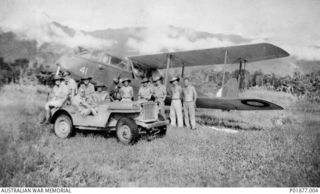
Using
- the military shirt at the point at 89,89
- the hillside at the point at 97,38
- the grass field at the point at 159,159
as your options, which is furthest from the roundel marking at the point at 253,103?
the military shirt at the point at 89,89

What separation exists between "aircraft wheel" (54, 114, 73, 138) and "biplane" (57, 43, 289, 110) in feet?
7.13

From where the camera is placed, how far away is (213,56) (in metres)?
8.12

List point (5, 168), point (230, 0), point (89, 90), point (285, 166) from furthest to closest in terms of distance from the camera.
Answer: point (89, 90)
point (230, 0)
point (285, 166)
point (5, 168)

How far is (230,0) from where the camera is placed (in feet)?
16.6

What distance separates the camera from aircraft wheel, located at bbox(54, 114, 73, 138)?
523 centimetres

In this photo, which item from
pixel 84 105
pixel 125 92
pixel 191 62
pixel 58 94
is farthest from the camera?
pixel 191 62

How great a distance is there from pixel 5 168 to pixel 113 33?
13.7ft

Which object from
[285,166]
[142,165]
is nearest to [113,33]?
[142,165]

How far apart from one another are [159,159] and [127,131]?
3.50 feet

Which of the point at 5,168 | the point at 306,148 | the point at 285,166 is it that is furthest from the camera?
the point at 306,148

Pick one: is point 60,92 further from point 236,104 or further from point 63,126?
point 236,104

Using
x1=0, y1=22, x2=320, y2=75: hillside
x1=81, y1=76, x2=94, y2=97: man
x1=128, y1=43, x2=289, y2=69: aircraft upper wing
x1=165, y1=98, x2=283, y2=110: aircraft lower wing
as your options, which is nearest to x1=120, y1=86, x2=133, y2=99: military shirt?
x1=81, y1=76, x2=94, y2=97: man

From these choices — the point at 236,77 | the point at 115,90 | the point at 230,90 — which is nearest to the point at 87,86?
the point at 115,90

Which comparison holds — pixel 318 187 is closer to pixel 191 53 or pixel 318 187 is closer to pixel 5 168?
pixel 5 168
